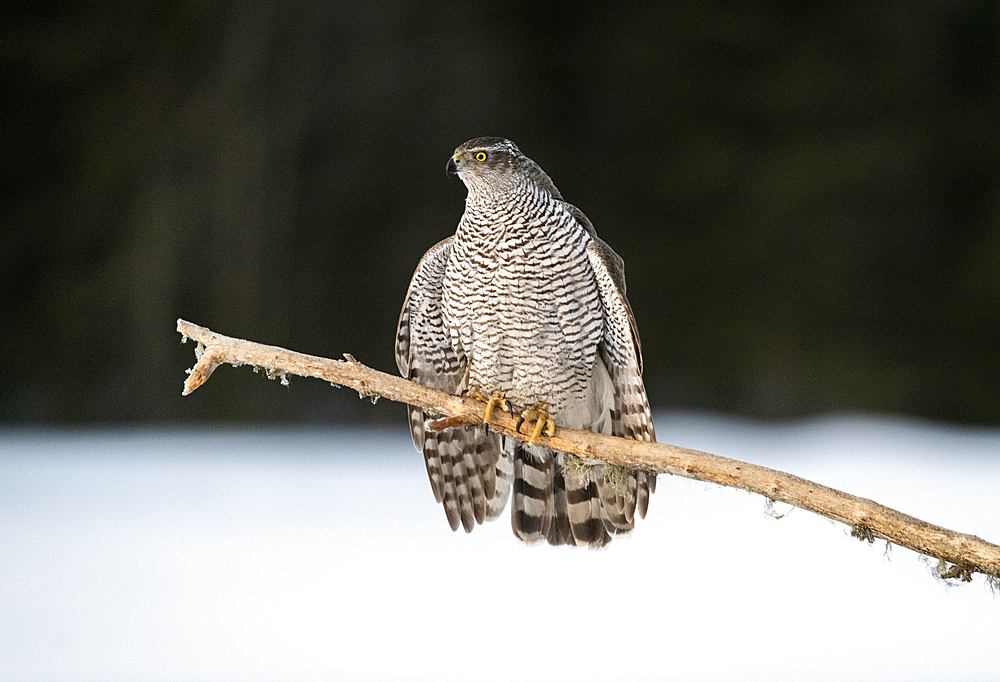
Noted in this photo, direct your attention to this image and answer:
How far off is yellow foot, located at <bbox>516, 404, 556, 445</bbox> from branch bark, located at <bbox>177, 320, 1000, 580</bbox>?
0.06ft

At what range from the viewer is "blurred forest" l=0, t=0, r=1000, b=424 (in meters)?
4.25

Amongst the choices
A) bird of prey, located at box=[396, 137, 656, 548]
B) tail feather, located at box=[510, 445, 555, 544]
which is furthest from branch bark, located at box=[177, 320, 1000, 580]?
tail feather, located at box=[510, 445, 555, 544]

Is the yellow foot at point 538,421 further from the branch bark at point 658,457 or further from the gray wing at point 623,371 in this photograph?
the gray wing at point 623,371

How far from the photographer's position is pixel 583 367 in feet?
8.67

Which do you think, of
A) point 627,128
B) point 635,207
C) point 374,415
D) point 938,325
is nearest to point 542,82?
point 627,128

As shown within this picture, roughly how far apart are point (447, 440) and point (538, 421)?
0.50 meters

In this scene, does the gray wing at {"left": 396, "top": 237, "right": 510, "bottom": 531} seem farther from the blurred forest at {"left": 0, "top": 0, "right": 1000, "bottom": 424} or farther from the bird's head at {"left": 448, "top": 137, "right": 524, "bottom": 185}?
the blurred forest at {"left": 0, "top": 0, "right": 1000, "bottom": 424}

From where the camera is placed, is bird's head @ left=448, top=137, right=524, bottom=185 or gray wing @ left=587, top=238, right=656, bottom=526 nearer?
bird's head @ left=448, top=137, right=524, bottom=185

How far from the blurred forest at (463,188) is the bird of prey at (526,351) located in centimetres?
190

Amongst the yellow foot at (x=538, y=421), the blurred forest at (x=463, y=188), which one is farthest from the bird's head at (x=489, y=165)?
the blurred forest at (x=463, y=188)

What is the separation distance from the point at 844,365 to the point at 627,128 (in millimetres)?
1911

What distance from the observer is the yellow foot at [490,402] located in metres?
2.58

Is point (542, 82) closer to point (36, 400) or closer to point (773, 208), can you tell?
point (773, 208)

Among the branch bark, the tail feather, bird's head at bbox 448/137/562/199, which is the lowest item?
the tail feather
